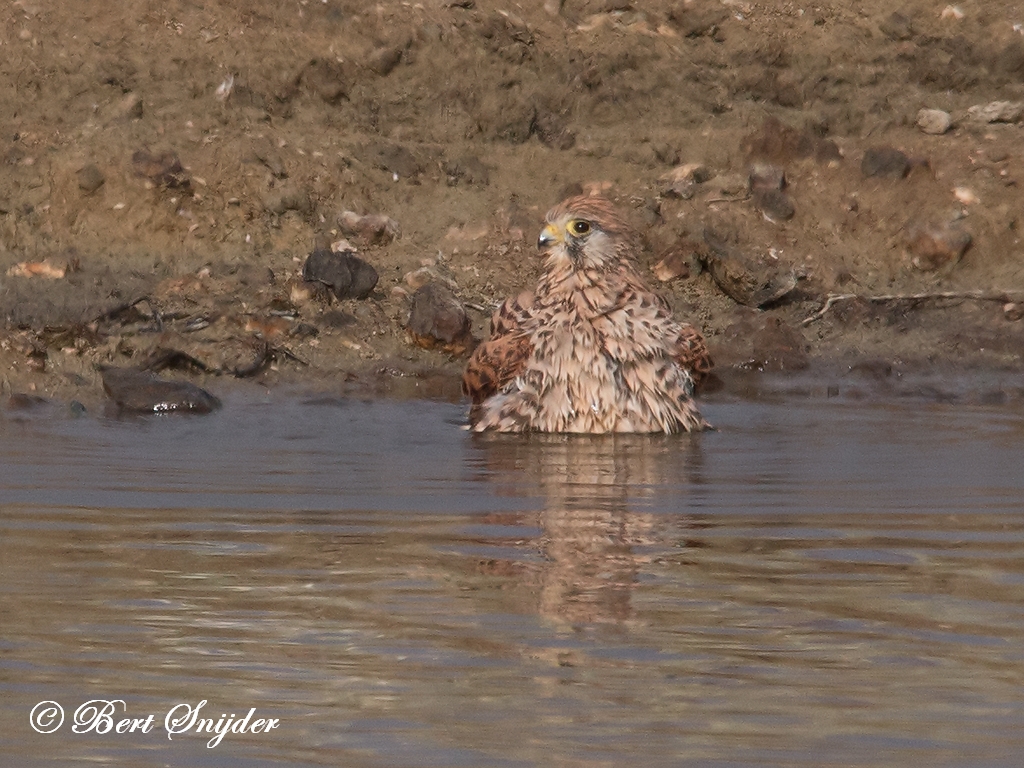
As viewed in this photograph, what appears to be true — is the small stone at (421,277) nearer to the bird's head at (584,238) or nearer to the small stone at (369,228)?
the small stone at (369,228)

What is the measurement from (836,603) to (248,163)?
7.42 meters

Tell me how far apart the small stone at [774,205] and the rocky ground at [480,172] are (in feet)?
0.04

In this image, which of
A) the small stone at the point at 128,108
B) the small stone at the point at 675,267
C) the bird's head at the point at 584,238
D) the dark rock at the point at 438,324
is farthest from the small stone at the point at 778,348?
the small stone at the point at 128,108

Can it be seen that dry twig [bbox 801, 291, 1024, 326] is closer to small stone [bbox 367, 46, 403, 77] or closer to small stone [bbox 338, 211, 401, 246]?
small stone [bbox 338, 211, 401, 246]

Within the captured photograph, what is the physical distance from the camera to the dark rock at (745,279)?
39.7 ft

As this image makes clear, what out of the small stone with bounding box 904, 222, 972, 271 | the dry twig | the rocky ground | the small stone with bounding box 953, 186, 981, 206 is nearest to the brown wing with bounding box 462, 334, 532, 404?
the rocky ground

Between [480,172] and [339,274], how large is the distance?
4.88ft

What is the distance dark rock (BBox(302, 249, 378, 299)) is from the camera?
11641 mm

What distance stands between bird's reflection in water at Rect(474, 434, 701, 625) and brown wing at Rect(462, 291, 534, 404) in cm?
41

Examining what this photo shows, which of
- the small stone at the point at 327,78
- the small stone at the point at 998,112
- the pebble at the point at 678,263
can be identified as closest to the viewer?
the pebble at the point at 678,263

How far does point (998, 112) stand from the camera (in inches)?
540

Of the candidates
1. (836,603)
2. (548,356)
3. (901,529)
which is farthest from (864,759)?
(548,356)

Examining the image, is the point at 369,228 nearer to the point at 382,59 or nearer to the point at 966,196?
the point at 382,59

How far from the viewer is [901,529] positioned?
668 centimetres
